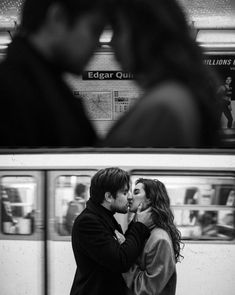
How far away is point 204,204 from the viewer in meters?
3.16

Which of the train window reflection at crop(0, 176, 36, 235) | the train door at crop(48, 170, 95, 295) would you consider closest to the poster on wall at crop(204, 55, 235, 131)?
A: the train door at crop(48, 170, 95, 295)

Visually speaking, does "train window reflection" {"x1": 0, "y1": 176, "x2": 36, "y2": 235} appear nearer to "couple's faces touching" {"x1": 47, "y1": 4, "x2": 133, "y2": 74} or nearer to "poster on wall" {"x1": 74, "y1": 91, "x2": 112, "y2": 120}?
"poster on wall" {"x1": 74, "y1": 91, "x2": 112, "y2": 120}

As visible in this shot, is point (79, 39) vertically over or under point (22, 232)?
over

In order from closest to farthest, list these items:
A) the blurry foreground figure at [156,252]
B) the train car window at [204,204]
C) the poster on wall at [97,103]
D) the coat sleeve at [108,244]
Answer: the poster on wall at [97,103] → the coat sleeve at [108,244] → the blurry foreground figure at [156,252] → the train car window at [204,204]

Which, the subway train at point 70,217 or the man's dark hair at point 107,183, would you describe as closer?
the man's dark hair at point 107,183

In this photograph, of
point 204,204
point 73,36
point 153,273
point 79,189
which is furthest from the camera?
point 79,189

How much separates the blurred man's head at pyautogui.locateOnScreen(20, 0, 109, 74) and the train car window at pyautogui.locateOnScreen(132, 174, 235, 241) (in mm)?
2407

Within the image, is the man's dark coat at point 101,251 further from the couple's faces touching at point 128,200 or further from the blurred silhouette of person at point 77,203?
the blurred silhouette of person at point 77,203

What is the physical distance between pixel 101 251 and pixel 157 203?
339 mm

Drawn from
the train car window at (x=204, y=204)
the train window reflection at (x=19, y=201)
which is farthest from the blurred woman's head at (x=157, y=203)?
the train window reflection at (x=19, y=201)

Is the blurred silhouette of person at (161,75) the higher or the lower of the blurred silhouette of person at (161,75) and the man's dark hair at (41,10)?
the lower

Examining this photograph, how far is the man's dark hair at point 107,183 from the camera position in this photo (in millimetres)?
1606

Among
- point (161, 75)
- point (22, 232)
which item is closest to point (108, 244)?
point (161, 75)

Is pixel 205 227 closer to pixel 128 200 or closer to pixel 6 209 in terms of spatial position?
pixel 6 209
